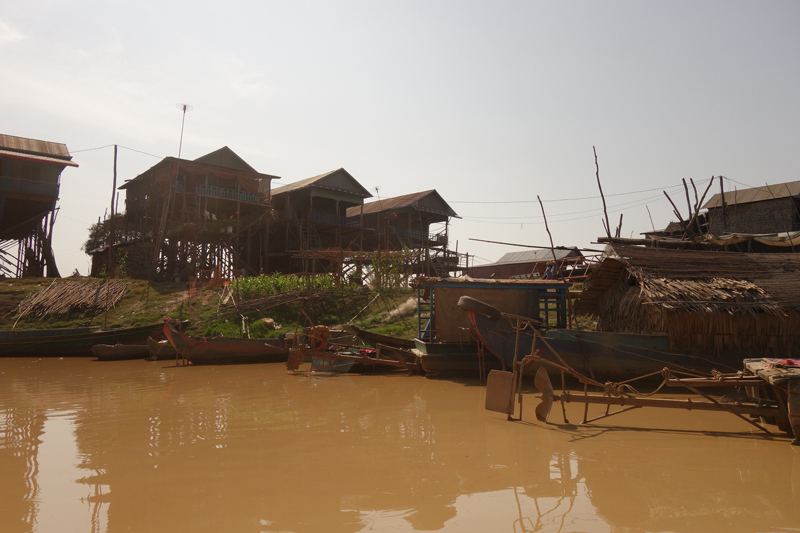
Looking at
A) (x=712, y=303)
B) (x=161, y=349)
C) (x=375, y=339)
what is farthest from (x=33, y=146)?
(x=712, y=303)

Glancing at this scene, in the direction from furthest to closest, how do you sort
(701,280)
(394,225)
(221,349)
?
(394,225) < (221,349) < (701,280)

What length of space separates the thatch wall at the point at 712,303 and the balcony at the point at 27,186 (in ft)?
77.6

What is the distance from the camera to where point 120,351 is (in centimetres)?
1400

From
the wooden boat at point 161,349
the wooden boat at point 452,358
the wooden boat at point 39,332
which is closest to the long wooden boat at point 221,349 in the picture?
the wooden boat at point 161,349

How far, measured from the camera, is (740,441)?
558 centimetres

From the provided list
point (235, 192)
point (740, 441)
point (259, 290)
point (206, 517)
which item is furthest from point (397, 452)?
point (235, 192)

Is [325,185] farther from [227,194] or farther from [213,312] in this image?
[213,312]

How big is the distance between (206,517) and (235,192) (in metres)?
22.0

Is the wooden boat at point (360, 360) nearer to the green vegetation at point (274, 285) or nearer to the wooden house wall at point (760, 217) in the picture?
the green vegetation at point (274, 285)

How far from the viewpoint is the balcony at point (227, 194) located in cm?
2294

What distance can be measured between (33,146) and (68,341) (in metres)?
14.2

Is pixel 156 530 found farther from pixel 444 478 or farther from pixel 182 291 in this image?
pixel 182 291

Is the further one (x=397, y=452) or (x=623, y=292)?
(x=623, y=292)

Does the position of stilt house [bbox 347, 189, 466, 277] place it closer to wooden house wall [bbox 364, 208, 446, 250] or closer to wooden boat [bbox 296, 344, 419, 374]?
wooden house wall [bbox 364, 208, 446, 250]
